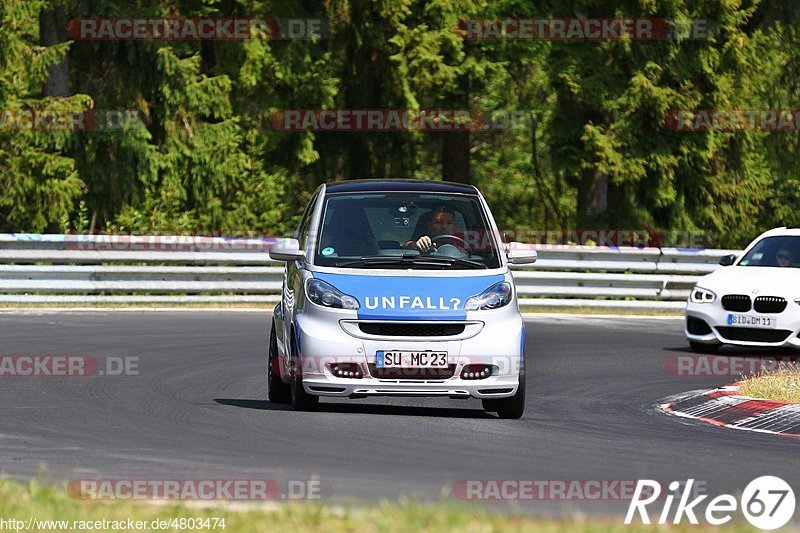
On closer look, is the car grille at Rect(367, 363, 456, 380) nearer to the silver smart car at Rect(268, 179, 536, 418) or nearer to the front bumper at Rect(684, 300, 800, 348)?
the silver smart car at Rect(268, 179, 536, 418)

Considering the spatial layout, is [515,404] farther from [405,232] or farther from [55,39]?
[55,39]

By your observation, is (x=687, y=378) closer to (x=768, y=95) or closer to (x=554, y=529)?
(x=554, y=529)

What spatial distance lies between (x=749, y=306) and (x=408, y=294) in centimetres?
768

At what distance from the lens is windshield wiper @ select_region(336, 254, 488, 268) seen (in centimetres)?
1155

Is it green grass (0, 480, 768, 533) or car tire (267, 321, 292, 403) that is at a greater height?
green grass (0, 480, 768, 533)

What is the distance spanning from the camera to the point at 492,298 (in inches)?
447

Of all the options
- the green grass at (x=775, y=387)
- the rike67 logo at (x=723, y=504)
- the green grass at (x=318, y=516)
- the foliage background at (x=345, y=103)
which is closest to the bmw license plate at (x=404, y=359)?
the rike67 logo at (x=723, y=504)

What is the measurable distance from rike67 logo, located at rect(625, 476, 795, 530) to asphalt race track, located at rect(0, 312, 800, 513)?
0.50 feet

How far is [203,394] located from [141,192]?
18252mm

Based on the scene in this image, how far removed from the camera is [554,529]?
258 inches

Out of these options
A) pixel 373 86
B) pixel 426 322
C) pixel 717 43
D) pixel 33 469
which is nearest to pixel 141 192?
pixel 373 86

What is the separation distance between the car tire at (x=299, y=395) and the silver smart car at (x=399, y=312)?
17mm

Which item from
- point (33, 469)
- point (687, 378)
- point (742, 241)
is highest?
point (33, 469)

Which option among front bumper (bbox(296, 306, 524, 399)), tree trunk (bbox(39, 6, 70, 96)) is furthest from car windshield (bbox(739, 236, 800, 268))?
tree trunk (bbox(39, 6, 70, 96))
